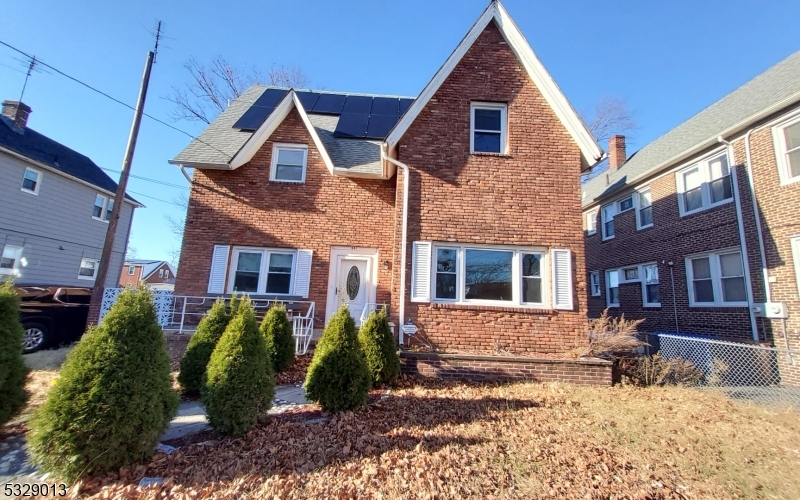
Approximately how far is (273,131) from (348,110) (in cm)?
311

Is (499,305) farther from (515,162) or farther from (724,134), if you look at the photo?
(724,134)

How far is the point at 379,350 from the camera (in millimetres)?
6090

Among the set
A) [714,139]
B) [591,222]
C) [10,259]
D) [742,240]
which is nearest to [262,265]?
[10,259]

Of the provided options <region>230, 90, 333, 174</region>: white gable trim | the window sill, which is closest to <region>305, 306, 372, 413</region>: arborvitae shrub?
the window sill

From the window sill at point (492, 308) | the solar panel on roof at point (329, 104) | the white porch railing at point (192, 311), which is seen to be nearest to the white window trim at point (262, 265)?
the white porch railing at point (192, 311)

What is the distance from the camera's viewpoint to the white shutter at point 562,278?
297 inches

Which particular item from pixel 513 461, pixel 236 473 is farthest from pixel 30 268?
pixel 513 461

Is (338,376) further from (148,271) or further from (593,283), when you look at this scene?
(148,271)

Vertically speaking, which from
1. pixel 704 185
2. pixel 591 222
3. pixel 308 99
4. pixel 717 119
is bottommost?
pixel 704 185

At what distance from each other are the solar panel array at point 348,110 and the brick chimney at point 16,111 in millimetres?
12364

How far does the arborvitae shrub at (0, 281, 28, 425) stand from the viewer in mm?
4125

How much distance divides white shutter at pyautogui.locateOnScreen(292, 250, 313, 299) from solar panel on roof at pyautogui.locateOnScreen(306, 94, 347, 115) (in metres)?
5.44

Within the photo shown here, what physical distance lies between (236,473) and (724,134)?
1340cm

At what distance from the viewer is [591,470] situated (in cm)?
347
